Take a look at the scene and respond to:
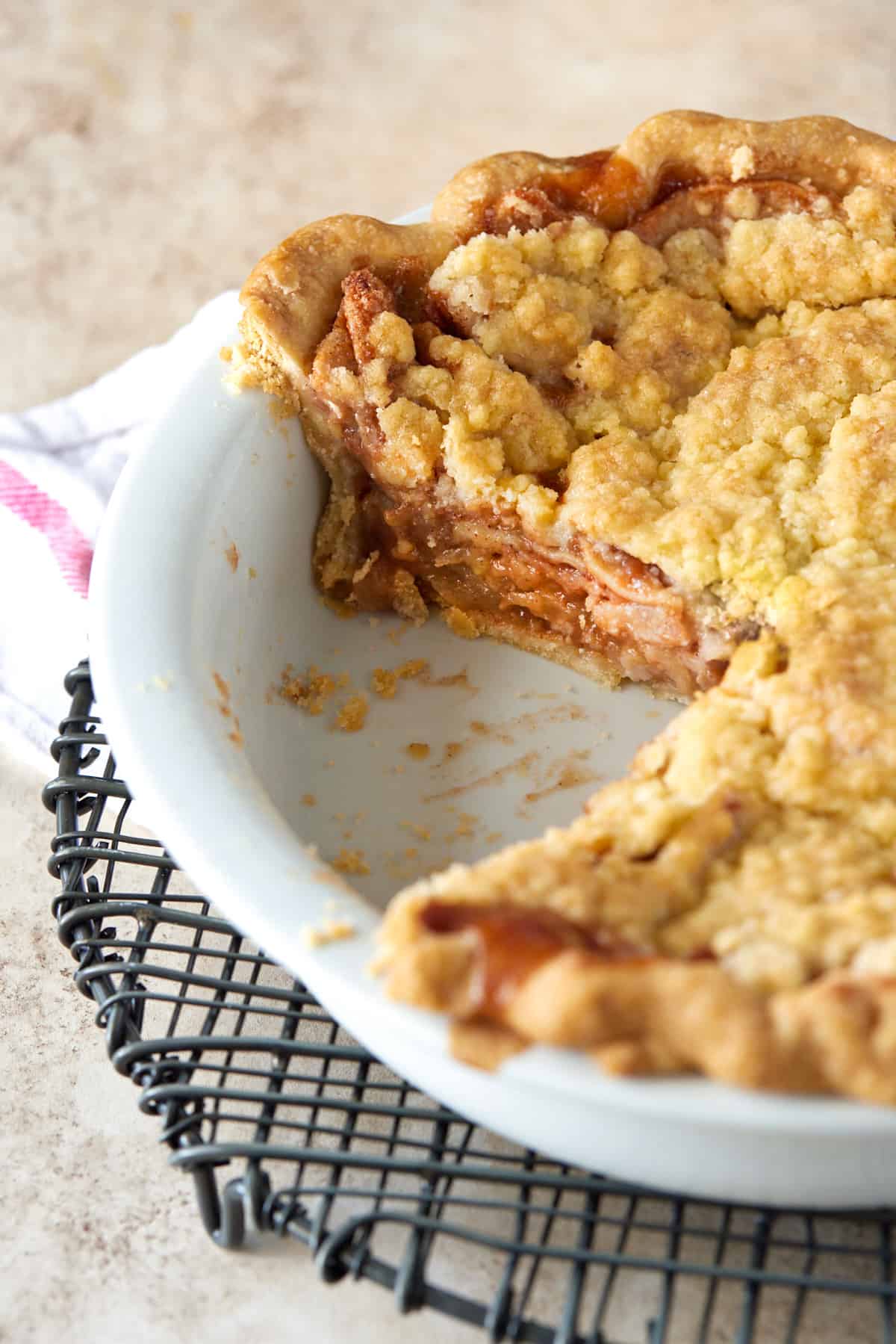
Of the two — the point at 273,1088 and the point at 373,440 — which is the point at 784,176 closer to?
the point at 373,440

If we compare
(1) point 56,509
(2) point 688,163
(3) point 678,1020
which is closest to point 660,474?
(2) point 688,163

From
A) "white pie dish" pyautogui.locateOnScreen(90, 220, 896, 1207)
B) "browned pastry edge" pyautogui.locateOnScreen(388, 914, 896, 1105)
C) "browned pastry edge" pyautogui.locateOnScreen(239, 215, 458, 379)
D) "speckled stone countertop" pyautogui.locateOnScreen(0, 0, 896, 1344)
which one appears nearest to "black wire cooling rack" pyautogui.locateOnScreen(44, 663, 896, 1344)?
"white pie dish" pyautogui.locateOnScreen(90, 220, 896, 1207)

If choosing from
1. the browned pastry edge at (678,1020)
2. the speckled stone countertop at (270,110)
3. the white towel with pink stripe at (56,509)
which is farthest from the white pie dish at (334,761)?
the speckled stone countertop at (270,110)

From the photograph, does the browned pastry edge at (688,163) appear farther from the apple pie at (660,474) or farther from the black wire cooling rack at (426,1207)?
the black wire cooling rack at (426,1207)

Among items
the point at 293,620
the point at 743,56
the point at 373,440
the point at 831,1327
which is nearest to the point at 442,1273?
the point at 831,1327

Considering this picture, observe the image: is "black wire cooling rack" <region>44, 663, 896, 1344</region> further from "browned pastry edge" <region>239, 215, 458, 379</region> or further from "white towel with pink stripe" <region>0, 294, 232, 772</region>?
"browned pastry edge" <region>239, 215, 458, 379</region>

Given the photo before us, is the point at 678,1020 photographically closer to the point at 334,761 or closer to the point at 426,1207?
the point at 426,1207
